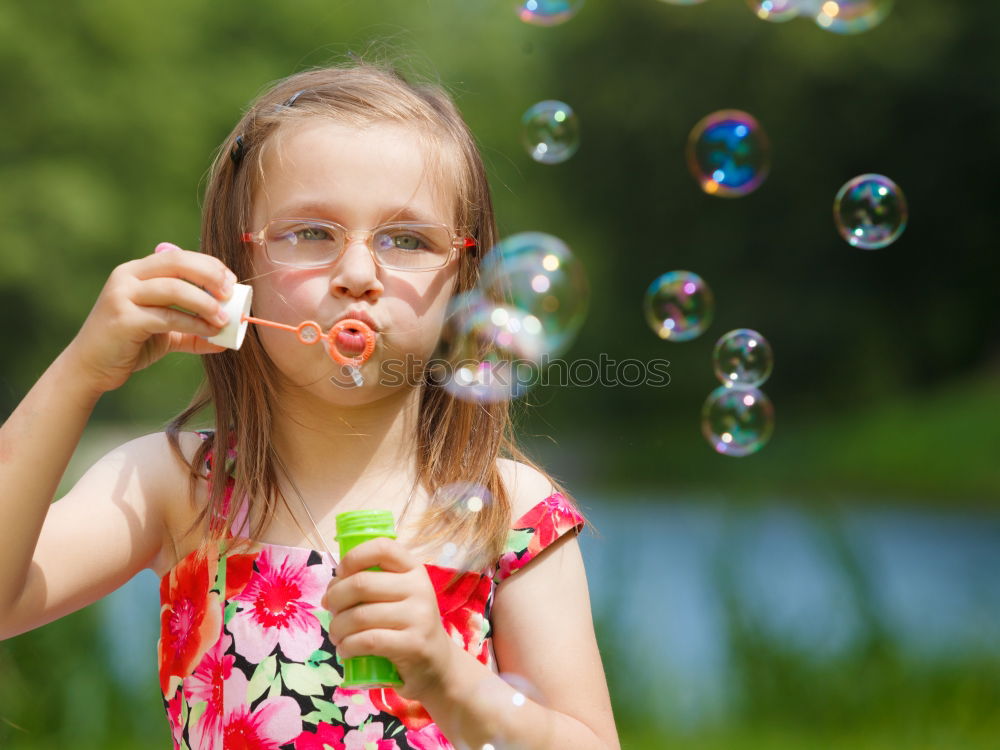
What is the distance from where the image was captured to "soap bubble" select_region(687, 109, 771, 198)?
2.38m

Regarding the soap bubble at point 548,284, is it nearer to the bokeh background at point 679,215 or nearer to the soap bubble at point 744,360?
the soap bubble at point 744,360

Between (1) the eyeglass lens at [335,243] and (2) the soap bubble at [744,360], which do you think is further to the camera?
(2) the soap bubble at [744,360]

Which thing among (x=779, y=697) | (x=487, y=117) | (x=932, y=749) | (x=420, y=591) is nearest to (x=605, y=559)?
(x=779, y=697)

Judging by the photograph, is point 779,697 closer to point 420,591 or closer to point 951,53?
point 420,591

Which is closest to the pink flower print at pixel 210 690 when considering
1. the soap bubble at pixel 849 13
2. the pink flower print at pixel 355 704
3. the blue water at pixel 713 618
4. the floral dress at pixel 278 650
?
the floral dress at pixel 278 650

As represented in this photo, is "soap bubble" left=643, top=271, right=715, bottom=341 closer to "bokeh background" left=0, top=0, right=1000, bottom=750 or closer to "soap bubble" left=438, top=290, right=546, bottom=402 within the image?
"soap bubble" left=438, top=290, right=546, bottom=402

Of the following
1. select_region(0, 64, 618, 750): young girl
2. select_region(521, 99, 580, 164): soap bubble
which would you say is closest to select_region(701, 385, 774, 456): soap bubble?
select_region(521, 99, 580, 164): soap bubble

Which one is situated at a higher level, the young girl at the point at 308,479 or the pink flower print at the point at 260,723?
the young girl at the point at 308,479

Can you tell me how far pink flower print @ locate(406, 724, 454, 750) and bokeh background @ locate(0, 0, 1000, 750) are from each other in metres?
3.13

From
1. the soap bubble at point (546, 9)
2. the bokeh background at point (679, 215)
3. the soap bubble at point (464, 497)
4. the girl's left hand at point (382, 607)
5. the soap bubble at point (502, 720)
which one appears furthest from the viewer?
the bokeh background at point (679, 215)

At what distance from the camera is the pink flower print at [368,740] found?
1.30 m

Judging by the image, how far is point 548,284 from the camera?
1995mm

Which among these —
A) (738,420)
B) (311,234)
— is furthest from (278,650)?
(738,420)

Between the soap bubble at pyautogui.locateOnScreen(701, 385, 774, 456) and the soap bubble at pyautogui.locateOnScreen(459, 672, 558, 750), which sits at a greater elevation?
the soap bubble at pyautogui.locateOnScreen(701, 385, 774, 456)
